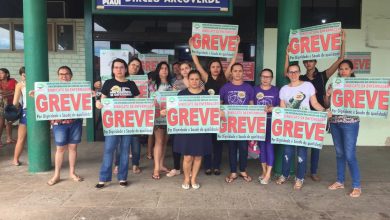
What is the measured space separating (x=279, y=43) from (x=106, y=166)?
3.03 metres

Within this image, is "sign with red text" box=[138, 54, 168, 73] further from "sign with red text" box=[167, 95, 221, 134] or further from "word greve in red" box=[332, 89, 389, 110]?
"word greve in red" box=[332, 89, 389, 110]

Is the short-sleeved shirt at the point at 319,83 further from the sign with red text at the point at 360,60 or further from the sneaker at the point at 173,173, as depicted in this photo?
the sign with red text at the point at 360,60

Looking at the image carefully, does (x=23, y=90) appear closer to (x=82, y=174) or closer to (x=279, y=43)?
(x=82, y=174)

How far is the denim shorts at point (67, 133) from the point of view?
4.86 m

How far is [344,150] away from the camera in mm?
4719

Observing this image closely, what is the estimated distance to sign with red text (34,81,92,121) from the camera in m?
4.79

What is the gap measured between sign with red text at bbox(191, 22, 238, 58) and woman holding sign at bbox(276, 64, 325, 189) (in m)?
1.04

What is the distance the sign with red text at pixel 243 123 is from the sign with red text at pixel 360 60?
3.68 meters

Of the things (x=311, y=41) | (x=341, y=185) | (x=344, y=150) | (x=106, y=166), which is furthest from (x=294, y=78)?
(x=106, y=166)

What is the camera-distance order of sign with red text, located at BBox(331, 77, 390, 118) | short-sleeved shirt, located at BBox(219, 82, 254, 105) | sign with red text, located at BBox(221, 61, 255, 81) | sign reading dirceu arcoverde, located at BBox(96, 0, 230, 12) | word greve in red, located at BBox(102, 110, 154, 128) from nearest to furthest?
1. sign with red text, located at BBox(331, 77, 390, 118)
2. word greve in red, located at BBox(102, 110, 154, 128)
3. short-sleeved shirt, located at BBox(219, 82, 254, 105)
4. sign reading dirceu arcoverde, located at BBox(96, 0, 230, 12)
5. sign with red text, located at BBox(221, 61, 255, 81)

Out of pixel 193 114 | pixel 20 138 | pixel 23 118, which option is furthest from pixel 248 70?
pixel 20 138

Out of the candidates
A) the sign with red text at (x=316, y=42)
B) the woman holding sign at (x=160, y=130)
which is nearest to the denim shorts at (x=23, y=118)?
the woman holding sign at (x=160, y=130)

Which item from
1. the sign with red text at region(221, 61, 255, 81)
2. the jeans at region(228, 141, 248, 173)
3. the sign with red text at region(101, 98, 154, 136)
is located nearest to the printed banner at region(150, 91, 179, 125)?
the sign with red text at region(101, 98, 154, 136)

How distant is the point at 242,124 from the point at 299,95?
842mm
